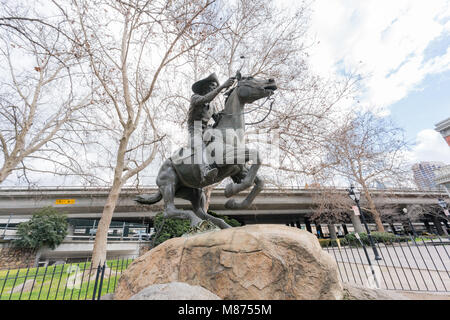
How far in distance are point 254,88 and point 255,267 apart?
2594 millimetres

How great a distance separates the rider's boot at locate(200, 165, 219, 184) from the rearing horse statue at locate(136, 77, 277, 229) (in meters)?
0.13

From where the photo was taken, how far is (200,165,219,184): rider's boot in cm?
326

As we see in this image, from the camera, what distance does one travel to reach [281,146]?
Answer: 444 inches

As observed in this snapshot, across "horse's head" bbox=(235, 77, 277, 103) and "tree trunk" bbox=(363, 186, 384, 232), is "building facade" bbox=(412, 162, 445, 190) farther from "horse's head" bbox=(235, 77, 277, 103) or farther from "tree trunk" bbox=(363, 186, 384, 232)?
"horse's head" bbox=(235, 77, 277, 103)

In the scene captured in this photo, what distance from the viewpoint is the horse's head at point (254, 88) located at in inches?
132

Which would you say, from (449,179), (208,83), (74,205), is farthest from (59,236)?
(449,179)

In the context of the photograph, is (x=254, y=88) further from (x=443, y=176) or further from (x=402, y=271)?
(x=443, y=176)

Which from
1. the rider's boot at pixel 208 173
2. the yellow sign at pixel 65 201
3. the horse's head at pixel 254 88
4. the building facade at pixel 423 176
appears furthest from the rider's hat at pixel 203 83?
the yellow sign at pixel 65 201

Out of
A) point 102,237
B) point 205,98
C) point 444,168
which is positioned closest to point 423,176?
point 444,168

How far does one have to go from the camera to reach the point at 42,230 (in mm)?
15273

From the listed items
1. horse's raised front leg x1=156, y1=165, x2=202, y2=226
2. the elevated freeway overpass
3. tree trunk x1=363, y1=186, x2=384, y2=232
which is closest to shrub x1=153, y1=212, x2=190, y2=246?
the elevated freeway overpass

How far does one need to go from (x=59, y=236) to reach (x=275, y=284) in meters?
19.3

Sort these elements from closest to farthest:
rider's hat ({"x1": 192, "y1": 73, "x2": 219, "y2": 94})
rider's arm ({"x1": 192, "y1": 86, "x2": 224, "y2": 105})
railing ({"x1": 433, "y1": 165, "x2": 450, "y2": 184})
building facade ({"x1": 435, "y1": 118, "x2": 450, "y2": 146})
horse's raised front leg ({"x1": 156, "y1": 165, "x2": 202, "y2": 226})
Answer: rider's arm ({"x1": 192, "y1": 86, "x2": 224, "y2": 105}), horse's raised front leg ({"x1": 156, "y1": 165, "x2": 202, "y2": 226}), rider's hat ({"x1": 192, "y1": 73, "x2": 219, "y2": 94}), building facade ({"x1": 435, "y1": 118, "x2": 450, "y2": 146}), railing ({"x1": 433, "y1": 165, "x2": 450, "y2": 184})
